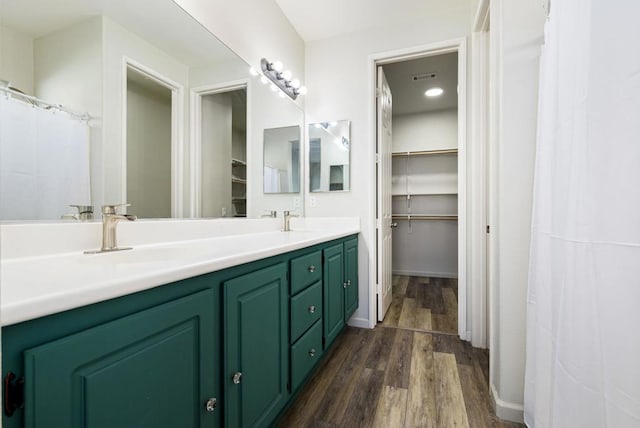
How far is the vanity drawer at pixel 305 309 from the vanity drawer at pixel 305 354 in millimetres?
45

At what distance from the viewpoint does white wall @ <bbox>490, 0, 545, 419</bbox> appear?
1279mm

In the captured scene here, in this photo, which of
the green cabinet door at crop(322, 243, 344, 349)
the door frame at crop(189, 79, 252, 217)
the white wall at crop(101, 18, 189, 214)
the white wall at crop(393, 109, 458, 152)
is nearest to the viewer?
the white wall at crop(101, 18, 189, 214)

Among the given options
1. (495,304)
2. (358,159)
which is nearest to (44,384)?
(495,304)

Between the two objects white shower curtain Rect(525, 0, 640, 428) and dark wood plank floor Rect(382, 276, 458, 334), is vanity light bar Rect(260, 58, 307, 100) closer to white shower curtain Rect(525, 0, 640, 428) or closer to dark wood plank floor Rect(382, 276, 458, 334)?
white shower curtain Rect(525, 0, 640, 428)

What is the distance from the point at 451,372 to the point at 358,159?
166cm

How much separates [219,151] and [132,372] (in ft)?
4.24

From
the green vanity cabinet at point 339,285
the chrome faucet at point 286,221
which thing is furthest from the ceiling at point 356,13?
the green vanity cabinet at point 339,285

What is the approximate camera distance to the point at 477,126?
2.09m

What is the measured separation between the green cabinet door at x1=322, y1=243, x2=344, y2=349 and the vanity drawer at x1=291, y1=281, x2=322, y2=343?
107 millimetres

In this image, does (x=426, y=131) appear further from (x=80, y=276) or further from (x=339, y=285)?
(x=80, y=276)

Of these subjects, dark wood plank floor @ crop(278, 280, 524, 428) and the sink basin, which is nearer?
the sink basin

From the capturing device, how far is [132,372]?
60 centimetres

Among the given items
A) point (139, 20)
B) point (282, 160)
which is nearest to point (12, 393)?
point (139, 20)

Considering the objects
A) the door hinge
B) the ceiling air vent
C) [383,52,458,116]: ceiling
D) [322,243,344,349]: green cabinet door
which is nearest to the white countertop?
the door hinge
